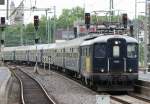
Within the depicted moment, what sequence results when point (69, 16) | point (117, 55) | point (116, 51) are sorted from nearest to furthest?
point (117, 55) < point (116, 51) < point (69, 16)

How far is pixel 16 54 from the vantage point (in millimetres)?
87938

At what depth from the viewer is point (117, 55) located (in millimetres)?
25359

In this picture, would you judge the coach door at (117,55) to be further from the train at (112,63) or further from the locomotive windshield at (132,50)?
the locomotive windshield at (132,50)

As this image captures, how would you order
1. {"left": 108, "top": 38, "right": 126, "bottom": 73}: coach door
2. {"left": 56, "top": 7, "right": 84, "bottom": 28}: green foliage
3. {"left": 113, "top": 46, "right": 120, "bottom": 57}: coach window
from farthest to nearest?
1. {"left": 56, "top": 7, "right": 84, "bottom": 28}: green foliage
2. {"left": 113, "top": 46, "right": 120, "bottom": 57}: coach window
3. {"left": 108, "top": 38, "right": 126, "bottom": 73}: coach door

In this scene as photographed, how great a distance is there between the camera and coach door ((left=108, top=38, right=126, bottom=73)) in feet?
82.2

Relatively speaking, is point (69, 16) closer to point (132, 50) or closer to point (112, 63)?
point (132, 50)

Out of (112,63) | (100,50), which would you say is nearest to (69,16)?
(100,50)

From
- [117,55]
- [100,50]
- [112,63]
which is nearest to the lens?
[112,63]

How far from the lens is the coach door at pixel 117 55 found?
25.0 meters

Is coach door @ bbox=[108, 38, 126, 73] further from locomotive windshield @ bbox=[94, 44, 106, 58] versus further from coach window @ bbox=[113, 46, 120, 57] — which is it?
locomotive windshield @ bbox=[94, 44, 106, 58]

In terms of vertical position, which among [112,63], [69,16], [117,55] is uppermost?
[69,16]

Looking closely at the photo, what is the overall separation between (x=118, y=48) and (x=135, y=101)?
4.56m

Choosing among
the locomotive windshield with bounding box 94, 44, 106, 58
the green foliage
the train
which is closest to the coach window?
the train

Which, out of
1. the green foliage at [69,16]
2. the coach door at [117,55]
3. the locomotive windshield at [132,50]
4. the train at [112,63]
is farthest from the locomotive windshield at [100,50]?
the green foliage at [69,16]
